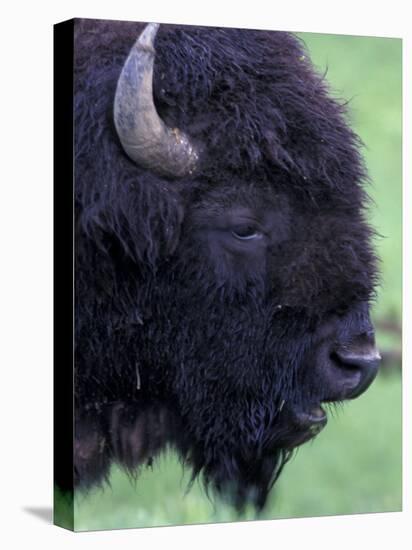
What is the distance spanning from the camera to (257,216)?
5.86m

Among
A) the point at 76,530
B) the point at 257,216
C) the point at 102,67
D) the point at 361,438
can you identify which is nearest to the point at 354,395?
the point at 361,438

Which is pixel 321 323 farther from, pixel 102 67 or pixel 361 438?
pixel 102 67

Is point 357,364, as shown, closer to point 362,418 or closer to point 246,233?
point 362,418

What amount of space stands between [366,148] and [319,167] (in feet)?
1.40

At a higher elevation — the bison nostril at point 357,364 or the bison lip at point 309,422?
the bison nostril at point 357,364

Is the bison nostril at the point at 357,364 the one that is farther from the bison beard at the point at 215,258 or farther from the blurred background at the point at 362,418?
the blurred background at the point at 362,418

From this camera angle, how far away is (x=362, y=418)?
635 cm

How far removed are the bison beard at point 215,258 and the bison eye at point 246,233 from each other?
11mm

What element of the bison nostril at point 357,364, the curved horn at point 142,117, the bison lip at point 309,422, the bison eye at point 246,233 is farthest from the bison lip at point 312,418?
the curved horn at point 142,117

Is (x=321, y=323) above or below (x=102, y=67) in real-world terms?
below

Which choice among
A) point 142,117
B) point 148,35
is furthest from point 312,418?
point 148,35

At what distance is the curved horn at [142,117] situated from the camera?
556 cm

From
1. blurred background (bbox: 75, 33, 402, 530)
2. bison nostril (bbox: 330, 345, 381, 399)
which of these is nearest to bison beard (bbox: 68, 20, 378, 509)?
bison nostril (bbox: 330, 345, 381, 399)

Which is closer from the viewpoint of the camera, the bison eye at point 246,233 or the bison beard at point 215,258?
the bison beard at point 215,258
